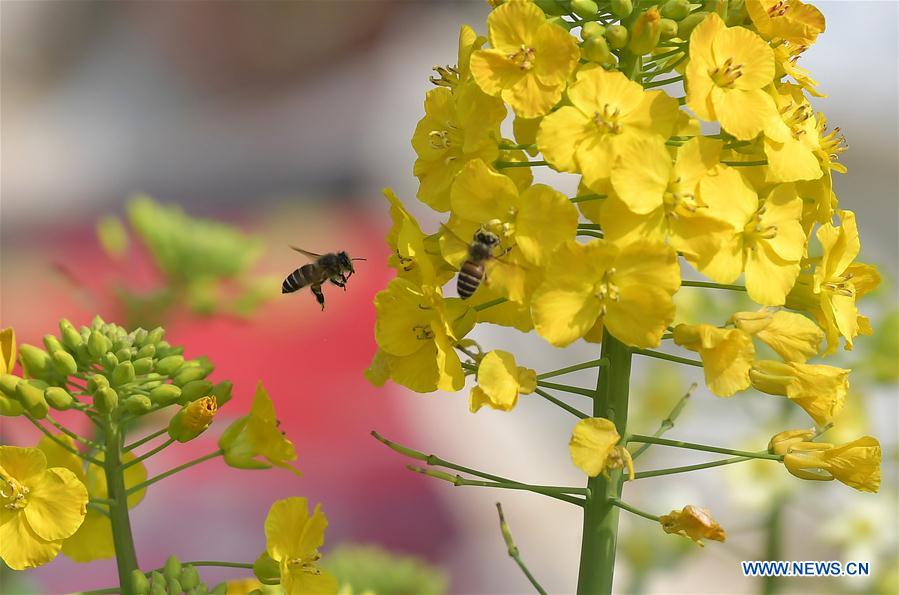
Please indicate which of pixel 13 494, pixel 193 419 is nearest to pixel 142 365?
pixel 193 419

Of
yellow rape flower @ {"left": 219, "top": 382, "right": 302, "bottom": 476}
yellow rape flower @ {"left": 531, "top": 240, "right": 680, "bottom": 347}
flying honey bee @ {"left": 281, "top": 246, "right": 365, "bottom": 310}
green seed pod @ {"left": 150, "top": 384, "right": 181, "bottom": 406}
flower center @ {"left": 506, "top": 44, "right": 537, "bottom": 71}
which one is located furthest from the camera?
flying honey bee @ {"left": 281, "top": 246, "right": 365, "bottom": 310}

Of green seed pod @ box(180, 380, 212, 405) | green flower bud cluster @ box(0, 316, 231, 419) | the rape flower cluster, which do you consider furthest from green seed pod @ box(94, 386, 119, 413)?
the rape flower cluster

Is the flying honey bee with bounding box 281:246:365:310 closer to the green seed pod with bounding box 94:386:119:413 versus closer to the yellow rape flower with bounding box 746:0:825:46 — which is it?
the green seed pod with bounding box 94:386:119:413

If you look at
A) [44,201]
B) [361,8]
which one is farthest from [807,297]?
[44,201]

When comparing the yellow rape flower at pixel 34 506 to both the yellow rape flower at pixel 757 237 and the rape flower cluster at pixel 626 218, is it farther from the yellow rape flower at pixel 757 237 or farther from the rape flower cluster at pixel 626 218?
the yellow rape flower at pixel 757 237

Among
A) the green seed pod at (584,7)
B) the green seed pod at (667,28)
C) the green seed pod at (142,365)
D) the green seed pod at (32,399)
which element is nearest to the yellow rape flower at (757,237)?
the green seed pod at (667,28)

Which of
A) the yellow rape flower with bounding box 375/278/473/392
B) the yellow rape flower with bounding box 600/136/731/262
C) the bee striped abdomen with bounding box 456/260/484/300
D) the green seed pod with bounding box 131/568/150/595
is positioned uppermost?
the yellow rape flower with bounding box 600/136/731/262
